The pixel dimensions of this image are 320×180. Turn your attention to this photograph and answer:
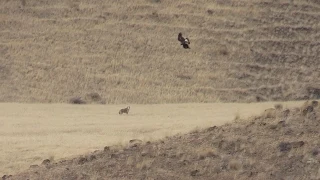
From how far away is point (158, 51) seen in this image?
1379 inches

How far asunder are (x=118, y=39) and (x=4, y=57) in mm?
4640

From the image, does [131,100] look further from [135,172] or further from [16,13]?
[135,172]

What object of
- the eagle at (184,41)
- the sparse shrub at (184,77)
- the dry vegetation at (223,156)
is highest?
the eagle at (184,41)

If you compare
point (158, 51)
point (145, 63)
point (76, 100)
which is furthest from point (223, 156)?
point (158, 51)

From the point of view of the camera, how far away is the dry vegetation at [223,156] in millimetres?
12938

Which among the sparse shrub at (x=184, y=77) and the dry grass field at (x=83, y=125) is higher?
the sparse shrub at (x=184, y=77)

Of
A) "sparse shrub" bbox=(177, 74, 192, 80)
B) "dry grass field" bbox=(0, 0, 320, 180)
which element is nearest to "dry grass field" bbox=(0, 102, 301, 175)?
"dry grass field" bbox=(0, 0, 320, 180)

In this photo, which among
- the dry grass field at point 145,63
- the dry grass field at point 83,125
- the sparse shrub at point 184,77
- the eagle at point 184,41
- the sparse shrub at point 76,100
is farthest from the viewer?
the sparse shrub at point 184,77

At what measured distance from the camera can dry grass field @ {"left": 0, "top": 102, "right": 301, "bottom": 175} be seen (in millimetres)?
21483

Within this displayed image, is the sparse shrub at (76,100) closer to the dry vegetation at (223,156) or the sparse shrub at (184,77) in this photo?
the sparse shrub at (184,77)

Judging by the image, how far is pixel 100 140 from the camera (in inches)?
906

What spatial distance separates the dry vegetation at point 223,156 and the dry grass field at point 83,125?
404cm

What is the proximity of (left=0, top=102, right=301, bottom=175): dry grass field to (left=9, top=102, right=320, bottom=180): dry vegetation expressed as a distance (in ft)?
13.2

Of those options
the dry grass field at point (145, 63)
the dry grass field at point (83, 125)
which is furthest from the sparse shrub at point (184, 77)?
the dry grass field at point (83, 125)
